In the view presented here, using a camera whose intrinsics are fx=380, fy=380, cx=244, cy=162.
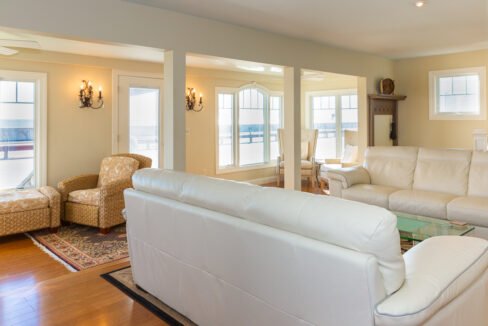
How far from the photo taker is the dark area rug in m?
2.34

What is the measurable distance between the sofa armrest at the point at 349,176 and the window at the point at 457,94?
2.70 metres

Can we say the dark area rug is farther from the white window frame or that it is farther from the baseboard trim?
the baseboard trim

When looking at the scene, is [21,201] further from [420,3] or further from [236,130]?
[420,3]

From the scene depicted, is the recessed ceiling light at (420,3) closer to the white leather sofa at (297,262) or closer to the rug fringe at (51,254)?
the white leather sofa at (297,262)

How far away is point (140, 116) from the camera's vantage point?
630 cm

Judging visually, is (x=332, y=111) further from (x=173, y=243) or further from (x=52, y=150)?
(x=173, y=243)

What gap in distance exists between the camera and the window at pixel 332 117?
8180 millimetres

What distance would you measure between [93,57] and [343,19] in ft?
11.9

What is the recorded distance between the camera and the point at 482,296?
5.93 ft

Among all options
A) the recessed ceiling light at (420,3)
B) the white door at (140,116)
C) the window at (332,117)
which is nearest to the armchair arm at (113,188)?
the white door at (140,116)

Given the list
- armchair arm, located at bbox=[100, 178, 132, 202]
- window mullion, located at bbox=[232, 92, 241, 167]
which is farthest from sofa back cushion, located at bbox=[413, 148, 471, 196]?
window mullion, located at bbox=[232, 92, 241, 167]

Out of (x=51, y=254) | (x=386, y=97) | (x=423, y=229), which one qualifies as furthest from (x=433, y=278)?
(x=386, y=97)

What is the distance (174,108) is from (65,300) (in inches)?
80.3

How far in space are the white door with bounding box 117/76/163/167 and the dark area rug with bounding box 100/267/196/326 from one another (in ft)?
11.0
